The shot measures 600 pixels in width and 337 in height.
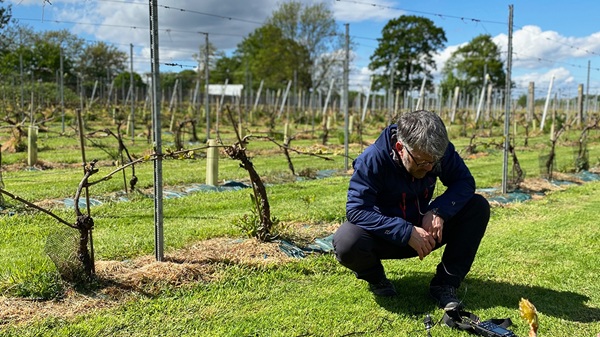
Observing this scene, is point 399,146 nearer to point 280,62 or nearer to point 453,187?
point 453,187

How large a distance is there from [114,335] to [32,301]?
71 centimetres

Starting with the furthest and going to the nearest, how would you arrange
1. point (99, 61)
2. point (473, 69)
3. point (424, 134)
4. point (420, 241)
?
point (473, 69)
point (99, 61)
point (420, 241)
point (424, 134)

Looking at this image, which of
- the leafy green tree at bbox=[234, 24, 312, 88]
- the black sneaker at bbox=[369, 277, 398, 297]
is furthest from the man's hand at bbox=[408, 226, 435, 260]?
the leafy green tree at bbox=[234, 24, 312, 88]

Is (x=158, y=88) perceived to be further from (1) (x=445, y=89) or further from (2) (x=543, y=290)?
(1) (x=445, y=89)

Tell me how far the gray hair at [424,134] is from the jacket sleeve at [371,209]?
27 centimetres

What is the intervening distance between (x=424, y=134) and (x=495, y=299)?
1279mm

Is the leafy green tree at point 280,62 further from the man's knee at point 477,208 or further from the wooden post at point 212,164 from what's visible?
the man's knee at point 477,208

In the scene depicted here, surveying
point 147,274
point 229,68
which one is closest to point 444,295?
point 147,274

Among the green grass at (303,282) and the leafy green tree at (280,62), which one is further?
the leafy green tree at (280,62)

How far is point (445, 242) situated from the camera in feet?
10.3

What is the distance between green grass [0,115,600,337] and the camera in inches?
108

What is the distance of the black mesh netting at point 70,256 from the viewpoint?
10.2 feet

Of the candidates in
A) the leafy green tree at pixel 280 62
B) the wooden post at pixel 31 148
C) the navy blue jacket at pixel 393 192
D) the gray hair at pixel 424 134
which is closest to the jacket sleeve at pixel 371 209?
the navy blue jacket at pixel 393 192

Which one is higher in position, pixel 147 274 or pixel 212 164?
pixel 212 164
